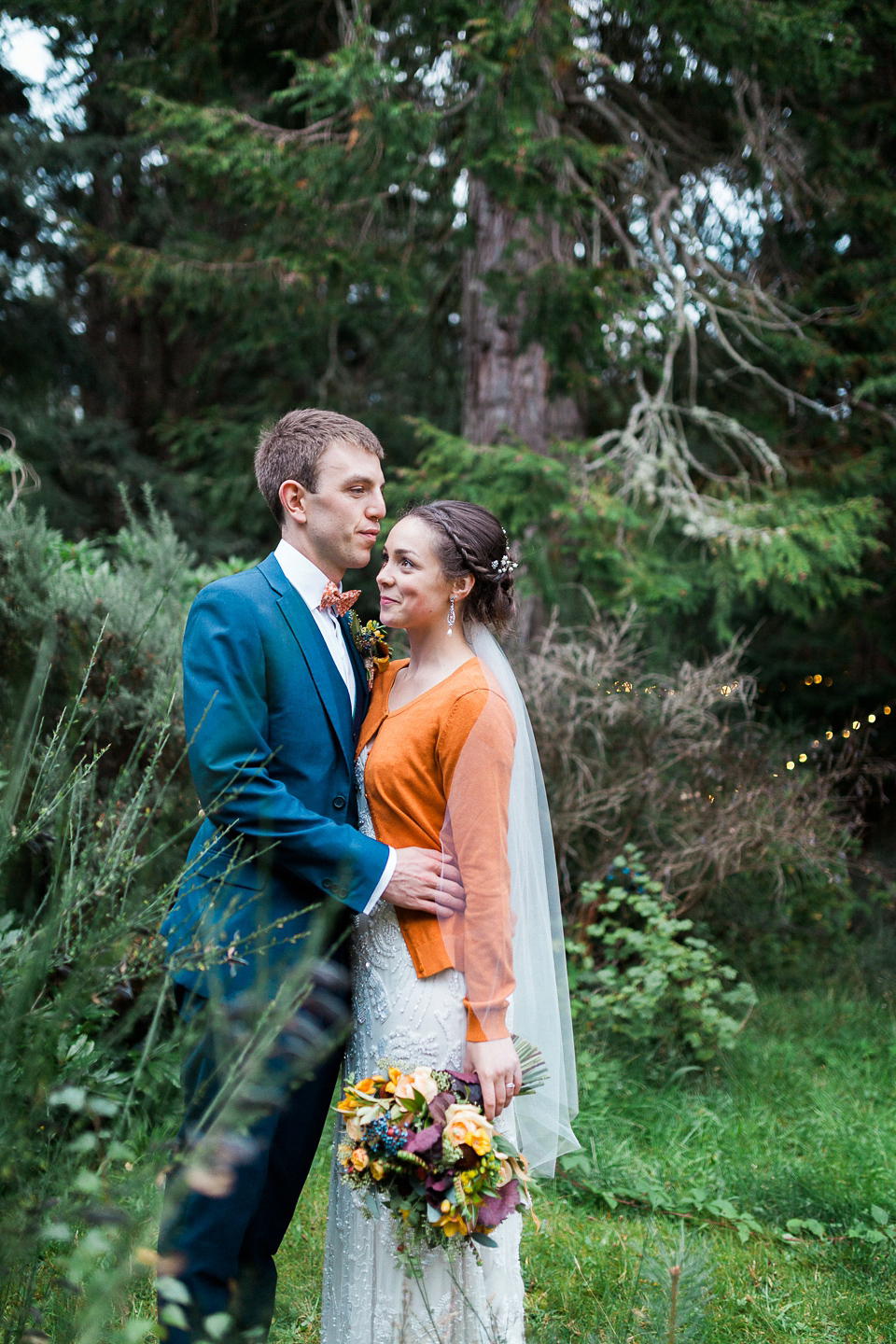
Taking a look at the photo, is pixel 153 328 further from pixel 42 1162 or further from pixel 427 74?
pixel 42 1162

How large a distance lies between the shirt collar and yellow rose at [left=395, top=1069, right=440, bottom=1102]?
1.12 meters

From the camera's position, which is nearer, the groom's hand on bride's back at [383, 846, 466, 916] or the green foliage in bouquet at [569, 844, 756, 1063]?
the groom's hand on bride's back at [383, 846, 466, 916]

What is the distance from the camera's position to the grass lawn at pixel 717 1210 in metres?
2.70

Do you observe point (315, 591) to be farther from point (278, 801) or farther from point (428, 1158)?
point (428, 1158)

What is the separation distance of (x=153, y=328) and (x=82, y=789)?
10206mm

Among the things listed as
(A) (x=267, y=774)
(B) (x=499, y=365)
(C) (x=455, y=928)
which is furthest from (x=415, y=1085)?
(B) (x=499, y=365)

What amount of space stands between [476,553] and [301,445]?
0.53 m

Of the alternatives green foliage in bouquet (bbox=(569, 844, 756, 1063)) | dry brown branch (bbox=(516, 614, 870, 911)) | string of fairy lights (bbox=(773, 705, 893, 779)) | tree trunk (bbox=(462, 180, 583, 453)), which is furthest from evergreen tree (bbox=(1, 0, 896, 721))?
green foliage in bouquet (bbox=(569, 844, 756, 1063))

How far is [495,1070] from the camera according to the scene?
206 cm

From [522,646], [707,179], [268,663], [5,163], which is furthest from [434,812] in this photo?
[5,163]

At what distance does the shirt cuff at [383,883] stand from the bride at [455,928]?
112 mm

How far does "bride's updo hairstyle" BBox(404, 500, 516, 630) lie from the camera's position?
234 cm

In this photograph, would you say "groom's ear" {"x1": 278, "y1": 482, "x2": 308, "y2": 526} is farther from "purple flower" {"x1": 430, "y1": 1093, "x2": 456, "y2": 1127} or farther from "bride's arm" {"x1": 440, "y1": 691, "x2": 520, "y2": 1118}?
"purple flower" {"x1": 430, "y1": 1093, "x2": 456, "y2": 1127}

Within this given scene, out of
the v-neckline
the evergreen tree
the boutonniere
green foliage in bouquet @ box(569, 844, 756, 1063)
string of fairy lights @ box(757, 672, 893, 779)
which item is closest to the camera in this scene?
the v-neckline
